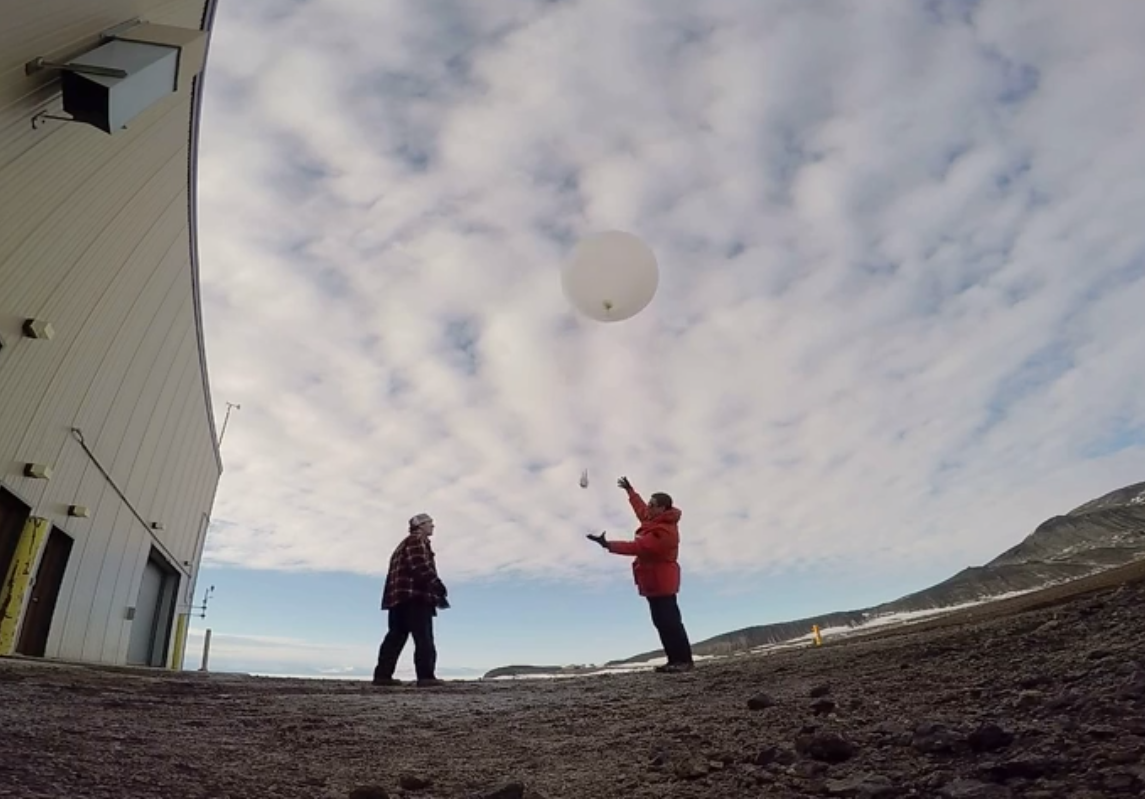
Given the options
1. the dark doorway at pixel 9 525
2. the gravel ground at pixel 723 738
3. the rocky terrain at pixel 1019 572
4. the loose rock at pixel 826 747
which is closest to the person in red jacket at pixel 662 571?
the gravel ground at pixel 723 738

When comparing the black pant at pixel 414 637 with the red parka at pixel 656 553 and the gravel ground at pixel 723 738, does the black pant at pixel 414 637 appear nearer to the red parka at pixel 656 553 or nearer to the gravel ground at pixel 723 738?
the red parka at pixel 656 553

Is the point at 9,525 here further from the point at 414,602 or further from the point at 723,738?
the point at 723,738

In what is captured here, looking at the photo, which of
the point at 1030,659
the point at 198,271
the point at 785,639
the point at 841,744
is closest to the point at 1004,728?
the point at 841,744

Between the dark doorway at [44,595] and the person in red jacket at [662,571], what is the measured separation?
1071cm

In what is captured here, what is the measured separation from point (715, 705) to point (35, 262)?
444 inches

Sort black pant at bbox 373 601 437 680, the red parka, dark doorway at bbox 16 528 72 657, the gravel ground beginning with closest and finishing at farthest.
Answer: the gravel ground → the red parka → black pant at bbox 373 601 437 680 → dark doorway at bbox 16 528 72 657

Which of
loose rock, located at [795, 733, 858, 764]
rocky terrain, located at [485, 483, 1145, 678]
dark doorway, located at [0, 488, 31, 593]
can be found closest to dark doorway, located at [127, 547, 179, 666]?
dark doorway, located at [0, 488, 31, 593]

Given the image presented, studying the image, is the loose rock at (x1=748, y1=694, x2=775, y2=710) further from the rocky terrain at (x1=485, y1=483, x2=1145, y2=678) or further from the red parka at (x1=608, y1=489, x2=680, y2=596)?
the rocky terrain at (x1=485, y1=483, x2=1145, y2=678)

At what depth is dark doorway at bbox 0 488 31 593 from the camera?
1050cm

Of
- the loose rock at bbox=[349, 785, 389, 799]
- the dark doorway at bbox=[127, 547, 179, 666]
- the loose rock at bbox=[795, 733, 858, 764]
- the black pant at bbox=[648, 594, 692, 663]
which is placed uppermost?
the dark doorway at bbox=[127, 547, 179, 666]

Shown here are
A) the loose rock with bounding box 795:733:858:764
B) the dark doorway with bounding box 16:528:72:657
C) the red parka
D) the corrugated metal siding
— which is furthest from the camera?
the dark doorway with bounding box 16:528:72:657

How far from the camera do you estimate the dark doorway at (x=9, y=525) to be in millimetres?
10500

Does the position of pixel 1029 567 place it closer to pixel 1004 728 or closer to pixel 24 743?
pixel 1004 728

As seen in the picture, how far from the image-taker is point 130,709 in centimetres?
379
